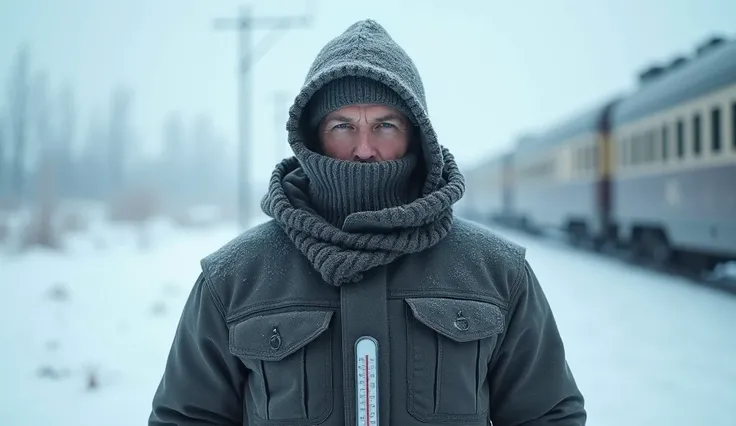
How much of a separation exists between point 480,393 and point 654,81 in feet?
37.0

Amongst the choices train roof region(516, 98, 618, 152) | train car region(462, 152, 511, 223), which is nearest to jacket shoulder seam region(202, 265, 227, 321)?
train roof region(516, 98, 618, 152)

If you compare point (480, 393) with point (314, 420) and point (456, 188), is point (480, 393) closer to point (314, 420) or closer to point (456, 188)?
point (314, 420)

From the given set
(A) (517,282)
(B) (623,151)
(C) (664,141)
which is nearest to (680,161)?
(C) (664,141)

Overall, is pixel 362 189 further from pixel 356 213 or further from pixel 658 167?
pixel 658 167

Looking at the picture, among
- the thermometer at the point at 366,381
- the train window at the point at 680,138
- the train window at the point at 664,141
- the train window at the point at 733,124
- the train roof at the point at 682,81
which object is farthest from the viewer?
the train window at the point at 664,141

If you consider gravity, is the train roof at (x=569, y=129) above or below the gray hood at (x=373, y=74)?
above

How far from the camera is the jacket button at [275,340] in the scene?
149cm

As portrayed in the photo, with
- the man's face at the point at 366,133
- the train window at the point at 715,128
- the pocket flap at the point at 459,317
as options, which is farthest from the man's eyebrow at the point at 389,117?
the train window at the point at 715,128

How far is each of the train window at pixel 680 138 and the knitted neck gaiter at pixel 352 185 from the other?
882 cm

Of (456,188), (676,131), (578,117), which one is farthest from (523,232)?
(456,188)

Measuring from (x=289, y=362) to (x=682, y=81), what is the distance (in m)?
9.74

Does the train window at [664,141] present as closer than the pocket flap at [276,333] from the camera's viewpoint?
No

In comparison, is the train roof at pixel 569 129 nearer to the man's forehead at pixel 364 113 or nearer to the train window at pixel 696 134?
the train window at pixel 696 134

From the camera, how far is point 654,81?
36.2 feet
